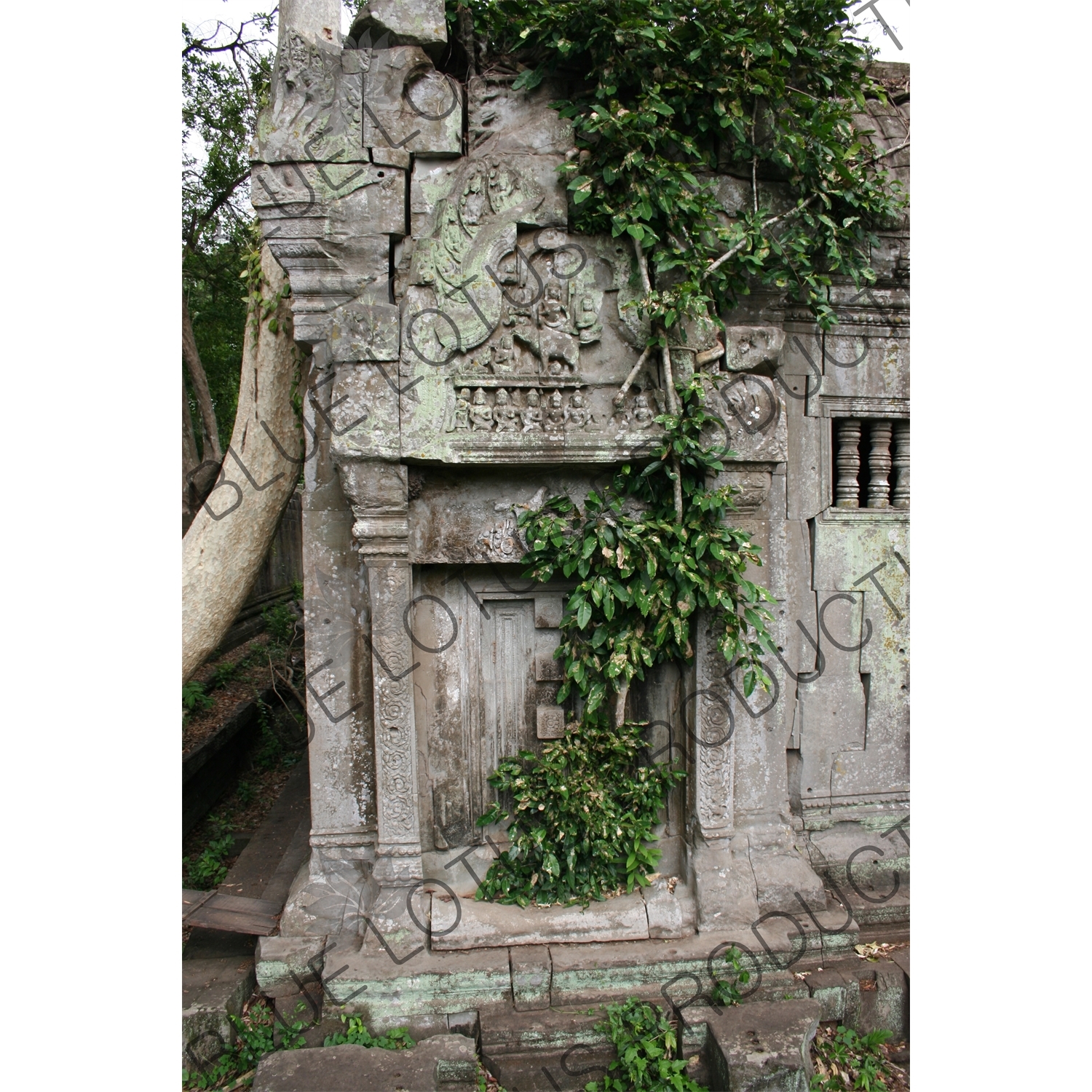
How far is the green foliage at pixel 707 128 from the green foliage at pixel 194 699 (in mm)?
5822

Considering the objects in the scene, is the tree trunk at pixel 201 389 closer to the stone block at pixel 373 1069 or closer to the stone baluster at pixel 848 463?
the stone block at pixel 373 1069

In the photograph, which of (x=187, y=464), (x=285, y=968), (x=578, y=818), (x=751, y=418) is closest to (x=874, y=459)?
(x=751, y=418)

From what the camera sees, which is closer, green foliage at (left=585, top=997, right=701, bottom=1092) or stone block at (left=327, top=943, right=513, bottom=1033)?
green foliage at (left=585, top=997, right=701, bottom=1092)

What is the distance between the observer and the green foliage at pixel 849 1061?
10.0 ft

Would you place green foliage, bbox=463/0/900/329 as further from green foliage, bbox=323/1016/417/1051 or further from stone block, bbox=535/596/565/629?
green foliage, bbox=323/1016/417/1051

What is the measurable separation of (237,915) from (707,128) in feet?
14.7

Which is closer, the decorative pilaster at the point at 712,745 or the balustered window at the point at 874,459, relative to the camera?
the decorative pilaster at the point at 712,745

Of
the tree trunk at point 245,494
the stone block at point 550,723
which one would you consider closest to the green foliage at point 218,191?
the tree trunk at point 245,494

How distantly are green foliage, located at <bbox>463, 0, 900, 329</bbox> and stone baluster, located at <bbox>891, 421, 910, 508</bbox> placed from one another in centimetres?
92

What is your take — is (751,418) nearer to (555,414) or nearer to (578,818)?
(555,414)

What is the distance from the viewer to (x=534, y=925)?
328cm

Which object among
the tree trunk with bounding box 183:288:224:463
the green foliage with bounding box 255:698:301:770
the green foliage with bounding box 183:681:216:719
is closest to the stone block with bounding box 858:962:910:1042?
the green foliage with bounding box 255:698:301:770

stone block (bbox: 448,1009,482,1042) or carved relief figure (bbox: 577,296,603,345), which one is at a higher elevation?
carved relief figure (bbox: 577,296,603,345)

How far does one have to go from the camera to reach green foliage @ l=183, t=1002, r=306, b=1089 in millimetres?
3002
